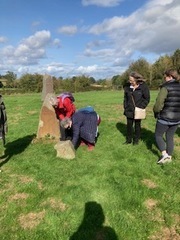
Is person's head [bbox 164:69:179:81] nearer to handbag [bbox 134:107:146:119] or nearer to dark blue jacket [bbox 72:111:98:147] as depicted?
handbag [bbox 134:107:146:119]

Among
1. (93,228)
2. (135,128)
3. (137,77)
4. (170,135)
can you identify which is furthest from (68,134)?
(93,228)

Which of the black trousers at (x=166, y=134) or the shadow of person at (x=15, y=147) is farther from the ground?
the black trousers at (x=166, y=134)

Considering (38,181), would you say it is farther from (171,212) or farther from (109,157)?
(171,212)

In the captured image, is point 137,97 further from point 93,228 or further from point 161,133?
point 93,228

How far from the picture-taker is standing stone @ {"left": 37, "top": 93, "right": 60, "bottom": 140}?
12.3 metres

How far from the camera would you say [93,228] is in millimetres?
5621

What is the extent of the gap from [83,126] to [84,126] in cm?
3

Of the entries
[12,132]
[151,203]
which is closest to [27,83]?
[12,132]

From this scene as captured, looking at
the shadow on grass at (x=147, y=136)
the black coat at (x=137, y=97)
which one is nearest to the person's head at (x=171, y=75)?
the black coat at (x=137, y=97)

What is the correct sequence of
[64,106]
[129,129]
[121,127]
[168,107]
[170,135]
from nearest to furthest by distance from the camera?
[168,107]
[170,135]
[64,106]
[129,129]
[121,127]

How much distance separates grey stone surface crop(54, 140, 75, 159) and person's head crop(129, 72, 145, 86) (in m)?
2.91

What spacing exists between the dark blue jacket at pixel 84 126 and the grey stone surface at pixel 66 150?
22.6 inches

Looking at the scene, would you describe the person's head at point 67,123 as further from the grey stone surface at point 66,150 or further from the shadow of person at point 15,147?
the shadow of person at point 15,147

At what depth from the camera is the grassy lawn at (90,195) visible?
558 cm
